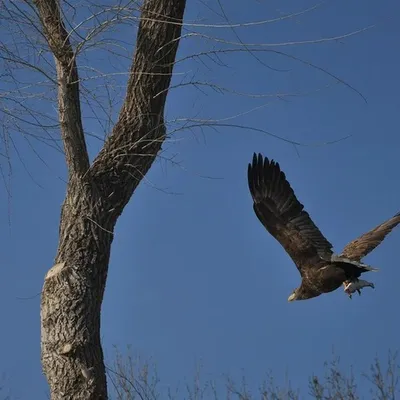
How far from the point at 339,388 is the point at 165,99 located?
6458 millimetres

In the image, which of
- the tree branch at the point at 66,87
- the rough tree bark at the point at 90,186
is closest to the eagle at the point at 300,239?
the rough tree bark at the point at 90,186

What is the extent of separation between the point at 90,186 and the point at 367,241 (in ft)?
12.7

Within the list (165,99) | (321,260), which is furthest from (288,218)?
(165,99)

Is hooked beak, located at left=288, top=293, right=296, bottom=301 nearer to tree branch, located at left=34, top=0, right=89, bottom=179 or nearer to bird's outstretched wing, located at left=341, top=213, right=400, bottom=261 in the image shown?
bird's outstretched wing, located at left=341, top=213, right=400, bottom=261

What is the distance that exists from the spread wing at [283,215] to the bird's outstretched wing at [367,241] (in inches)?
14.0

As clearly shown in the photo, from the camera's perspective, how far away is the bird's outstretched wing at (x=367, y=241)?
26.6ft

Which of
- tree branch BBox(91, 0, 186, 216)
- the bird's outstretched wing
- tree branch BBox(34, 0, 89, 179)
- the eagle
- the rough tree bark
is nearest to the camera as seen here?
the rough tree bark

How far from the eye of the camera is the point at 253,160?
318 inches

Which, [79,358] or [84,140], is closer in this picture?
[79,358]

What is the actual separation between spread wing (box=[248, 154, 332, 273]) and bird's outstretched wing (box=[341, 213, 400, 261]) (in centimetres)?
36

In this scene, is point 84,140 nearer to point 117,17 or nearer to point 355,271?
point 117,17

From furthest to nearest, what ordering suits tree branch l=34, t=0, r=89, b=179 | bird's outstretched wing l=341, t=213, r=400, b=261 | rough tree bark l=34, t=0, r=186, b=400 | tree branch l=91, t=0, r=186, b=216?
1. bird's outstretched wing l=341, t=213, r=400, b=261
2. tree branch l=91, t=0, r=186, b=216
3. tree branch l=34, t=0, r=89, b=179
4. rough tree bark l=34, t=0, r=186, b=400

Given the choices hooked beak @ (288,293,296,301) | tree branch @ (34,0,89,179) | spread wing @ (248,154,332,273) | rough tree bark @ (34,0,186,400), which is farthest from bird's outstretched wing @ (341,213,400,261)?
tree branch @ (34,0,89,179)

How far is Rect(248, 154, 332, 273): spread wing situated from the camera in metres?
7.84
